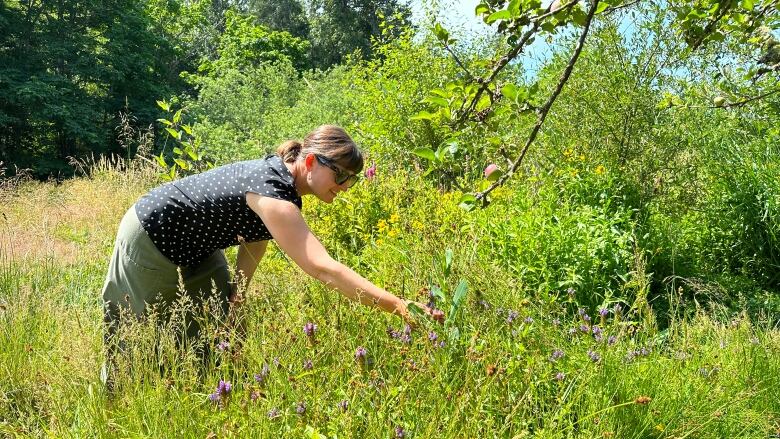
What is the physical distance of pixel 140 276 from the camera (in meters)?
2.52

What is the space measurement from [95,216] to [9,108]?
50.7 ft

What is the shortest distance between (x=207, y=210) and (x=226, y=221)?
8 cm

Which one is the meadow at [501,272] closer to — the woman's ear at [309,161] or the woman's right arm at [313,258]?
the woman's right arm at [313,258]

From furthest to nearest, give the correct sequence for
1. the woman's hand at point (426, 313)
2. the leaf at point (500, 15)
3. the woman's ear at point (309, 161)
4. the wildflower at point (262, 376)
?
1. the woman's ear at point (309, 161)
2. the woman's hand at point (426, 313)
3. the wildflower at point (262, 376)
4. the leaf at point (500, 15)

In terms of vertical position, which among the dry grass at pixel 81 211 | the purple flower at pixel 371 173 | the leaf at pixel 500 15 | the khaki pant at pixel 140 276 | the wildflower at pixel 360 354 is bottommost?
the dry grass at pixel 81 211

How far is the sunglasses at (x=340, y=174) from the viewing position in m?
2.31

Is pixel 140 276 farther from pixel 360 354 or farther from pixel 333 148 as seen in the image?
pixel 360 354

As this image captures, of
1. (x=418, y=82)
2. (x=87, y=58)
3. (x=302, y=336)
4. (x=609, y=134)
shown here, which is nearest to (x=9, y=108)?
(x=87, y=58)

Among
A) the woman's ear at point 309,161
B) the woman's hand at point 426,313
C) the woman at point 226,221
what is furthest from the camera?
the woman's ear at point 309,161

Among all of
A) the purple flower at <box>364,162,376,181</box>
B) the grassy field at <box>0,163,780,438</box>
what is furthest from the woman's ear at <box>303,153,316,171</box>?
the purple flower at <box>364,162,376,181</box>

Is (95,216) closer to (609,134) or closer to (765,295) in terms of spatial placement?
(609,134)

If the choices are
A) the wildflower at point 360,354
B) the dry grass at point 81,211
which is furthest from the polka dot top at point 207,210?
the dry grass at point 81,211

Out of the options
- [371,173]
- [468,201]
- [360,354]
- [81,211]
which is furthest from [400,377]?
[81,211]

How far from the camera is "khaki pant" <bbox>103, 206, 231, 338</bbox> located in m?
Answer: 2.51
